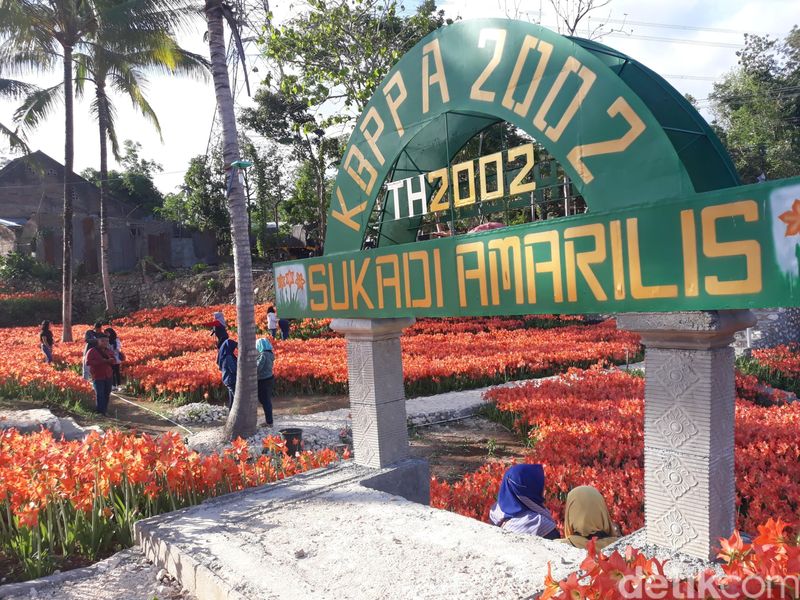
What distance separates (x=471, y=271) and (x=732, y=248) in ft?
5.80

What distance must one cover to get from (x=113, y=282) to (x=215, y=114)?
26.2 metres

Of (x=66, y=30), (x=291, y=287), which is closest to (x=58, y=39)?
(x=66, y=30)

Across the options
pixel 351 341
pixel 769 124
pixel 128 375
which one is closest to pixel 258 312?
pixel 128 375

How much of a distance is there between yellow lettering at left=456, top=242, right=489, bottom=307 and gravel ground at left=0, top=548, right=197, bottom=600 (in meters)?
2.68

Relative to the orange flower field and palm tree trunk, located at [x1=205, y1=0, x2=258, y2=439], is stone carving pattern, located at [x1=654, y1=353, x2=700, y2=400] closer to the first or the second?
palm tree trunk, located at [x1=205, y1=0, x2=258, y2=439]

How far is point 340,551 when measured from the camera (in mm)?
4102

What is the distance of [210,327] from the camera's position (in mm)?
23297

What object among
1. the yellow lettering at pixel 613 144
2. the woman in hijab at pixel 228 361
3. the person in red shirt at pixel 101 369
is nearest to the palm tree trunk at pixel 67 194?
the person in red shirt at pixel 101 369

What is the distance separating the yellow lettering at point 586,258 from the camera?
3.55 meters

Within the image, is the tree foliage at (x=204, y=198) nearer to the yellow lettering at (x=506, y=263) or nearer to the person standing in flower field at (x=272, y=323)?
the person standing in flower field at (x=272, y=323)

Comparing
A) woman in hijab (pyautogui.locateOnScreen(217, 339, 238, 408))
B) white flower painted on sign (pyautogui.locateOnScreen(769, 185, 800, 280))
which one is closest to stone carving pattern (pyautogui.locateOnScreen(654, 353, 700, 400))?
white flower painted on sign (pyautogui.locateOnScreen(769, 185, 800, 280))

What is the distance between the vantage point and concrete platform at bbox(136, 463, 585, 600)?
11.7 feet

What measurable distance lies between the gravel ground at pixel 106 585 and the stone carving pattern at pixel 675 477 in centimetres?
298

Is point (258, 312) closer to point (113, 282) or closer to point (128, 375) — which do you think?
point (128, 375)
